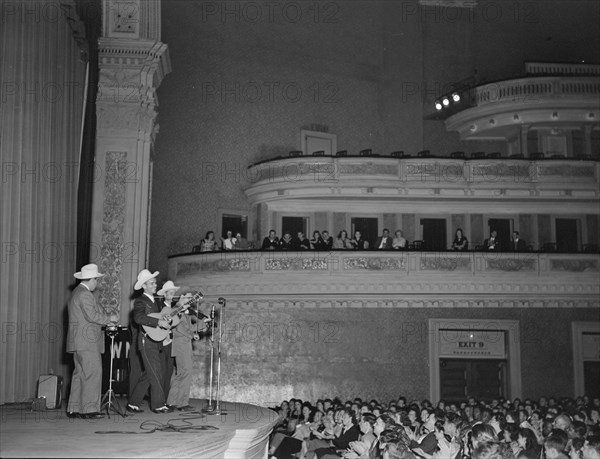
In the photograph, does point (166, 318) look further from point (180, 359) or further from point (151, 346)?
point (180, 359)

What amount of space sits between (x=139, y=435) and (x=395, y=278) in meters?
13.1

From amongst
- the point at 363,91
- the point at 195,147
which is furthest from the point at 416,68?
the point at 195,147

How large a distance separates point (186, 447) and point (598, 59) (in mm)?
23867

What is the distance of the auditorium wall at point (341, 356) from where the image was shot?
18734 mm

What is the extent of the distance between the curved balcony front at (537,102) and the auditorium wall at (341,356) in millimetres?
7176

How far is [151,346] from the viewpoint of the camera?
28.0ft

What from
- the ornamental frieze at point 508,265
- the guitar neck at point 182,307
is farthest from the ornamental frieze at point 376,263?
the guitar neck at point 182,307

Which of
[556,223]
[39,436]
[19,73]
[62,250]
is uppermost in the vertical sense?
[19,73]

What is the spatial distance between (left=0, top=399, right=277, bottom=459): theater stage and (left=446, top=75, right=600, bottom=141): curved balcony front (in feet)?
54.6

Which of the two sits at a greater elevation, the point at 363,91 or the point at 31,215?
the point at 363,91

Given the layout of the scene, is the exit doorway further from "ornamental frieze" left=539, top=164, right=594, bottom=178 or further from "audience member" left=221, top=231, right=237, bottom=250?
"audience member" left=221, top=231, right=237, bottom=250

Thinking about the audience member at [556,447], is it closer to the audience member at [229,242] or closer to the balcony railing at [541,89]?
the audience member at [229,242]

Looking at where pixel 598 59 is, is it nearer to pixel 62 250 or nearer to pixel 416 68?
pixel 416 68

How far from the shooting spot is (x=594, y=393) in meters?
19.3
